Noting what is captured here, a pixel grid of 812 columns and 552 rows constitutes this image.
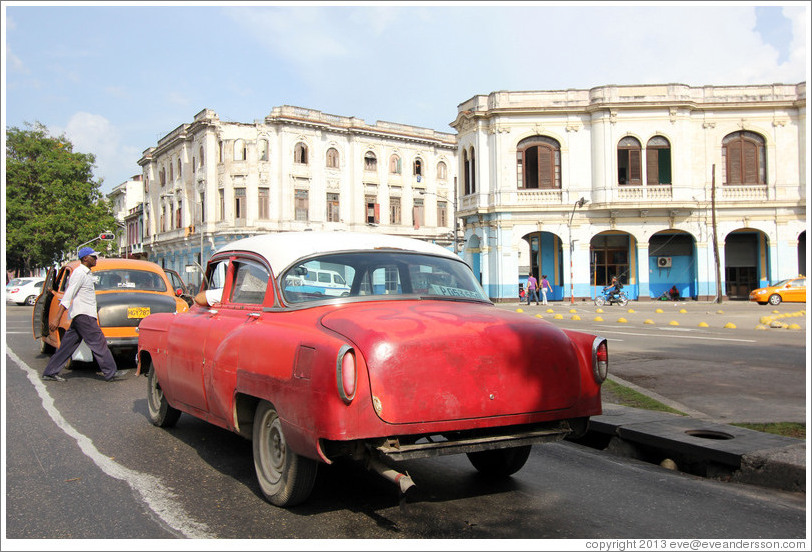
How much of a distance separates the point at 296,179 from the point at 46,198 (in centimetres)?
1871

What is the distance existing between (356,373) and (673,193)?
1479 inches

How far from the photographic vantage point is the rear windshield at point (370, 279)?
4.82 meters

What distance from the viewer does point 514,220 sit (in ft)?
126

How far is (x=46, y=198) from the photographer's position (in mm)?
51188

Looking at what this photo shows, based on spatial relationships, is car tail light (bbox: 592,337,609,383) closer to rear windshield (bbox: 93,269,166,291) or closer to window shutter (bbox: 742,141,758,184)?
rear windshield (bbox: 93,269,166,291)

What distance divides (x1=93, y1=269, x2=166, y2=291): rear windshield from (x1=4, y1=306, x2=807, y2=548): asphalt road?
225 inches

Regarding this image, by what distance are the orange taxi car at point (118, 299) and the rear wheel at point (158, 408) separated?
4.17m

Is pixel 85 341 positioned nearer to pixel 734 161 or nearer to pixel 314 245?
pixel 314 245

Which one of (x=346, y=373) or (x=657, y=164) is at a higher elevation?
(x=657, y=164)

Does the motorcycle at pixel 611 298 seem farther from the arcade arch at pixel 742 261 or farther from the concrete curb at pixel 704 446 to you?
the concrete curb at pixel 704 446

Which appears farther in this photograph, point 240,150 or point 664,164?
point 240,150

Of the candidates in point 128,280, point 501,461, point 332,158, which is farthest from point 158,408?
point 332,158

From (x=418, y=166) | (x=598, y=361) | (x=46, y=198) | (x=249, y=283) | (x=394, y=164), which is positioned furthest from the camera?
(x=418, y=166)

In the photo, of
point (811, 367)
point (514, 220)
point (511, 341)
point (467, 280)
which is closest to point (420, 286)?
point (467, 280)
